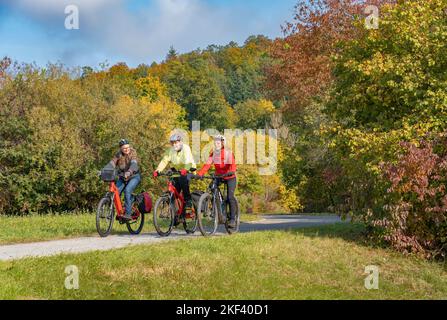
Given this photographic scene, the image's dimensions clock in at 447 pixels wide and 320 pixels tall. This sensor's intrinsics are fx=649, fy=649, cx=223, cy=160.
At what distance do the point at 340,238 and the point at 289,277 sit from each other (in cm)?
403

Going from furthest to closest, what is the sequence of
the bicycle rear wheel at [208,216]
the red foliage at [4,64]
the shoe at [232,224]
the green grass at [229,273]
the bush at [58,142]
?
the red foliage at [4,64] → the bush at [58,142] → the shoe at [232,224] → the bicycle rear wheel at [208,216] → the green grass at [229,273]

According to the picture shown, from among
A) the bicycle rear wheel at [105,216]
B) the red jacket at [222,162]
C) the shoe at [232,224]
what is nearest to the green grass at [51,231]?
the bicycle rear wheel at [105,216]

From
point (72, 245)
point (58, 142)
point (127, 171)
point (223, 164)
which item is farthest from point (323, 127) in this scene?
point (58, 142)

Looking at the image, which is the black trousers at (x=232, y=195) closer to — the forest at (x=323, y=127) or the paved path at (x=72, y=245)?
the paved path at (x=72, y=245)

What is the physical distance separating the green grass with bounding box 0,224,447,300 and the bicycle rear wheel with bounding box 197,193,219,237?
59.1 inches

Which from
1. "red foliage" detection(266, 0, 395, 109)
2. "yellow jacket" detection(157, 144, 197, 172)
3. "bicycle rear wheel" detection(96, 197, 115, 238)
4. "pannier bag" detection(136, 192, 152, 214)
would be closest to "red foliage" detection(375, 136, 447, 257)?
"yellow jacket" detection(157, 144, 197, 172)

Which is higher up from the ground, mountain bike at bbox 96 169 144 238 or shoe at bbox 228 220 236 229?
mountain bike at bbox 96 169 144 238

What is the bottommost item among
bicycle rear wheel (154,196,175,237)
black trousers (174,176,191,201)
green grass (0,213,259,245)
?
green grass (0,213,259,245)

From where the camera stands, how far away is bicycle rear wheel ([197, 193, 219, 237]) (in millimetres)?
13141

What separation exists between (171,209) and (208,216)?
774 mm

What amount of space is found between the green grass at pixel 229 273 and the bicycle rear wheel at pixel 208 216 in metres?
1.50

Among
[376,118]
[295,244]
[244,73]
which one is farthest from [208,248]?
[244,73]

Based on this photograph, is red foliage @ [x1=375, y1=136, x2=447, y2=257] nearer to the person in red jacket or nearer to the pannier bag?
the person in red jacket

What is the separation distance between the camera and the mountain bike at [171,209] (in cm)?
1315
